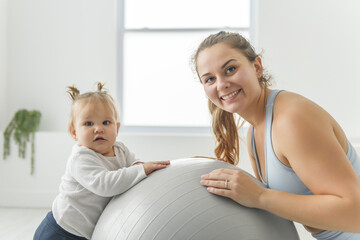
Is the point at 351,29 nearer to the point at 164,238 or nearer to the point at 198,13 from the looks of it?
the point at 198,13

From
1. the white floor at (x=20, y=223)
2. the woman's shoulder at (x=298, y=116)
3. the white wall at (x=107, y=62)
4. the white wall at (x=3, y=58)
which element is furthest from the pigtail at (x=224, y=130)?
the white wall at (x=3, y=58)

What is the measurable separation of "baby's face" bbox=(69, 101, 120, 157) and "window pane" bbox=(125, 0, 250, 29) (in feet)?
9.56

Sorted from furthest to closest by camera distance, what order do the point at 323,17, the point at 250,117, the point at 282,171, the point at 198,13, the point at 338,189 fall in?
the point at 198,13, the point at 323,17, the point at 250,117, the point at 282,171, the point at 338,189

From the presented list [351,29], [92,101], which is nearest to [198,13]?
[351,29]

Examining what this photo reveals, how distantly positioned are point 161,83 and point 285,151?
322 centimetres

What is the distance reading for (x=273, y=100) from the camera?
4.50 feet

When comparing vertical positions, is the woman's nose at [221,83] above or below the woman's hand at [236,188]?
above

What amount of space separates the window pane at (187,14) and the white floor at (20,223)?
238cm

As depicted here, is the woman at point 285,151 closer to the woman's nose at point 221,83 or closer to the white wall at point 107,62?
the woman's nose at point 221,83

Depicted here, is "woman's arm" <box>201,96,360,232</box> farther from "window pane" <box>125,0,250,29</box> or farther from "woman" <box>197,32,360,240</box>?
"window pane" <box>125,0,250,29</box>

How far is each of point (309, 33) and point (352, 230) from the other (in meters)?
3.07

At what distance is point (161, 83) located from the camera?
4332mm

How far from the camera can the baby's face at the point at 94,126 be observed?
155cm

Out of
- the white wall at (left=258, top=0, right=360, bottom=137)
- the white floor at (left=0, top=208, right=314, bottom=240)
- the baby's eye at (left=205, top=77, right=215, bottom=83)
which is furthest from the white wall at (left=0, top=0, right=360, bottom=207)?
the baby's eye at (left=205, top=77, right=215, bottom=83)
